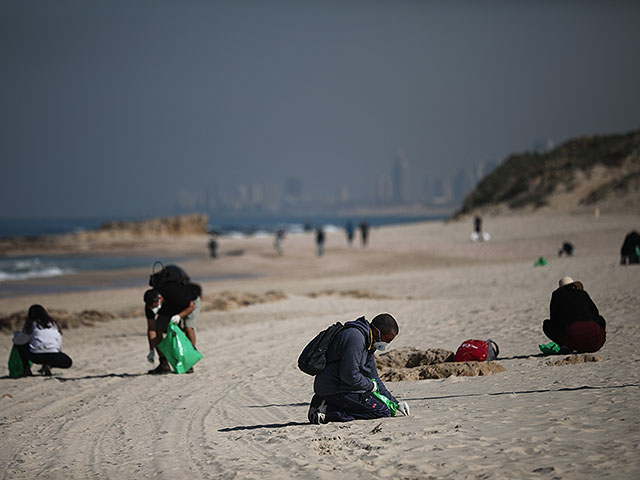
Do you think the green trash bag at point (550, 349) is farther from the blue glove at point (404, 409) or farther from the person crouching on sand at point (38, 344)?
the person crouching on sand at point (38, 344)

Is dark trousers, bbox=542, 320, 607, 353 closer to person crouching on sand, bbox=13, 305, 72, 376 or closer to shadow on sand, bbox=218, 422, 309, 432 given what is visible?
shadow on sand, bbox=218, 422, 309, 432

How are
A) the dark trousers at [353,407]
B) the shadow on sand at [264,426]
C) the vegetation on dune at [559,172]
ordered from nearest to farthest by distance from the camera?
1. the dark trousers at [353,407]
2. the shadow on sand at [264,426]
3. the vegetation on dune at [559,172]

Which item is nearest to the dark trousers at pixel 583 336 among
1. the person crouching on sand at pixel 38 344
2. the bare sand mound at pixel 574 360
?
the bare sand mound at pixel 574 360

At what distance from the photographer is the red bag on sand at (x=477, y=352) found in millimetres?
9266

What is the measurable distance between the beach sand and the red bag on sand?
258 millimetres

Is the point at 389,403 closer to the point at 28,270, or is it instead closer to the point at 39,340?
the point at 39,340

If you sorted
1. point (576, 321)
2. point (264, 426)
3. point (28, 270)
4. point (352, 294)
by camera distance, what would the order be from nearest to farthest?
point (264, 426) < point (576, 321) < point (352, 294) < point (28, 270)

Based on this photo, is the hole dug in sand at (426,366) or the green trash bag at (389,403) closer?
the green trash bag at (389,403)

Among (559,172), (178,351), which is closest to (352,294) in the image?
(178,351)

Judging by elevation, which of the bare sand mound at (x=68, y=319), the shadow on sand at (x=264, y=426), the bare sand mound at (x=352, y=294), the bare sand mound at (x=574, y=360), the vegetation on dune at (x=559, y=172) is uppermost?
the vegetation on dune at (x=559, y=172)

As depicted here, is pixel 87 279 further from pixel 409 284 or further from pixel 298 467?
pixel 298 467

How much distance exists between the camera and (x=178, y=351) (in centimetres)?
1001

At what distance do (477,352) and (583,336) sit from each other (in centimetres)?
148

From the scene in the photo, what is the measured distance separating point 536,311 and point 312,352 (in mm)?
8993
